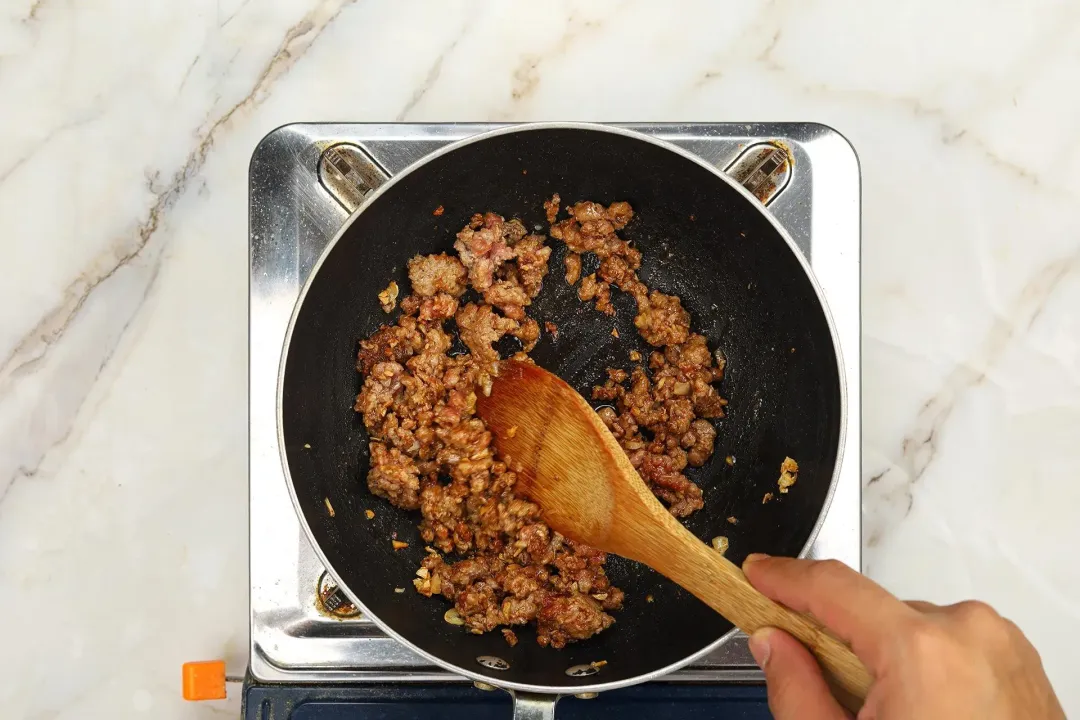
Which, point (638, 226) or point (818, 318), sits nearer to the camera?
point (818, 318)

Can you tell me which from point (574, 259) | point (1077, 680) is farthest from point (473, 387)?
point (1077, 680)

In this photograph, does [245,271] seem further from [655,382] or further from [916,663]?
[916,663]

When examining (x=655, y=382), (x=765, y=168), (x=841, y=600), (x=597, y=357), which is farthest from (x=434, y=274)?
(x=841, y=600)

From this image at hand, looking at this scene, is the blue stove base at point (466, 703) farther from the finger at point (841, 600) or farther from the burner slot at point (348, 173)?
the burner slot at point (348, 173)

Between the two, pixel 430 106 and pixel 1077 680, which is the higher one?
pixel 430 106

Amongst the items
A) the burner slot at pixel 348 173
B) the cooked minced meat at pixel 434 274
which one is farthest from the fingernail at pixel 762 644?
the burner slot at pixel 348 173

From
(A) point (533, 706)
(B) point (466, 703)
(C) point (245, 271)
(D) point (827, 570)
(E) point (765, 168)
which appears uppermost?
(E) point (765, 168)

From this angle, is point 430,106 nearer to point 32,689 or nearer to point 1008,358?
point 1008,358
